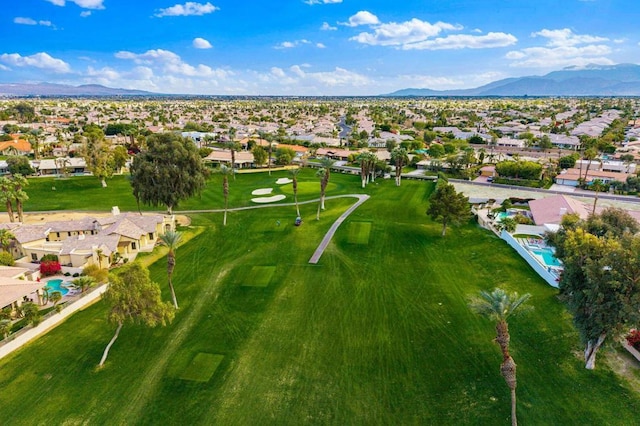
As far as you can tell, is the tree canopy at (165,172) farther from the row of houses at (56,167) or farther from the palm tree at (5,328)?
the row of houses at (56,167)

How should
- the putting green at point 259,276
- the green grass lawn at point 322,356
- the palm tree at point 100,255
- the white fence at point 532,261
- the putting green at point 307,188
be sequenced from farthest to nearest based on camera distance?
the putting green at point 307,188 → the palm tree at point 100,255 → the putting green at point 259,276 → the white fence at point 532,261 → the green grass lawn at point 322,356

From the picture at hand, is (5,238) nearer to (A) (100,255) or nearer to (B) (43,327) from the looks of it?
(A) (100,255)

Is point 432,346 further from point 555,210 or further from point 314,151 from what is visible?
point 314,151

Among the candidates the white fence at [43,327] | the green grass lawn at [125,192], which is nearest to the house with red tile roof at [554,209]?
the green grass lawn at [125,192]

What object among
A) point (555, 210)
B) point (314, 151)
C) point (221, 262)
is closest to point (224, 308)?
point (221, 262)

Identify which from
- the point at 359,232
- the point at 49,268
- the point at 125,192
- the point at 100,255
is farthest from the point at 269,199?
the point at 49,268
